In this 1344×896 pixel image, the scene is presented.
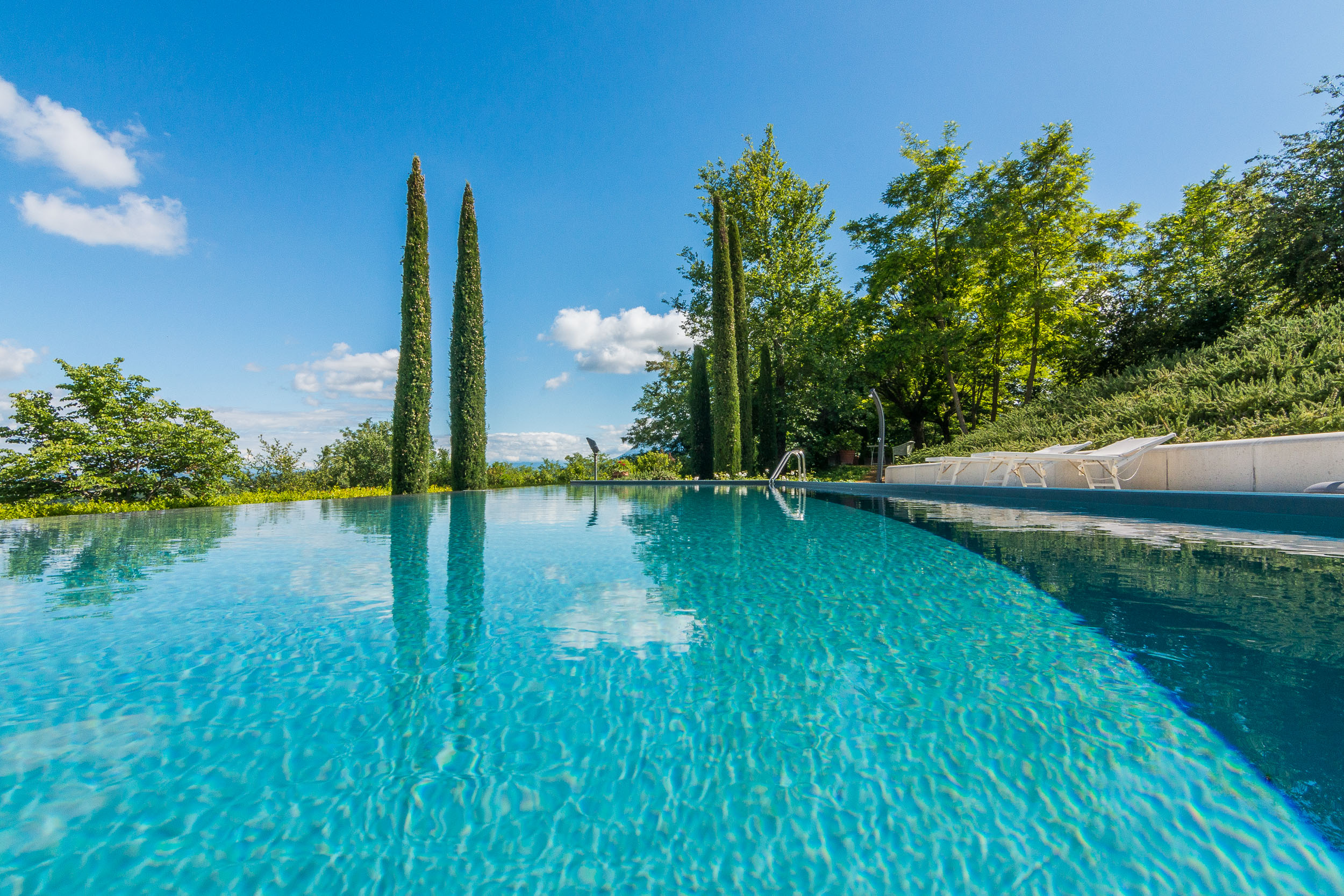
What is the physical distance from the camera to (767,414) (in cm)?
1898

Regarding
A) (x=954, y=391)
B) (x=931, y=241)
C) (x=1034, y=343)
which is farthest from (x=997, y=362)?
(x=931, y=241)

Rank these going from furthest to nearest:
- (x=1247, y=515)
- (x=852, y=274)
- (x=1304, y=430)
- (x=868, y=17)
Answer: (x=852, y=274) < (x=868, y=17) < (x=1304, y=430) < (x=1247, y=515)

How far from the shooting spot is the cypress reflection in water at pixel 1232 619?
1669mm

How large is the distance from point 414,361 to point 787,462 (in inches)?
460

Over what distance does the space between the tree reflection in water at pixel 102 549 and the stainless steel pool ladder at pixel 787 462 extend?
424 inches

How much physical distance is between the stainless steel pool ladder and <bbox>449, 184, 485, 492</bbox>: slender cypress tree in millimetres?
8810

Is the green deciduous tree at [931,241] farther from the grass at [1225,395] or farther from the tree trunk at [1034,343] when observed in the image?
the grass at [1225,395]

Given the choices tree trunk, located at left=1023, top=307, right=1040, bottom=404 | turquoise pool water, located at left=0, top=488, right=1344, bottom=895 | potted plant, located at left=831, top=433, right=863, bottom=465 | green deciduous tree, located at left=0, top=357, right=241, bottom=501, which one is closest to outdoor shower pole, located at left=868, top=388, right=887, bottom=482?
tree trunk, located at left=1023, top=307, right=1040, bottom=404

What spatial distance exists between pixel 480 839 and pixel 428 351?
15.2 m

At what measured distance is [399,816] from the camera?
1.41 metres

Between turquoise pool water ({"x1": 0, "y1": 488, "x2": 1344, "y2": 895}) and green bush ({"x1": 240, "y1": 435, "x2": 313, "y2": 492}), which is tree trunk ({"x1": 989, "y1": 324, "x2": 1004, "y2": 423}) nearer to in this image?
turquoise pool water ({"x1": 0, "y1": 488, "x2": 1344, "y2": 895})

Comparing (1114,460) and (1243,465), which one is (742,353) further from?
(1243,465)

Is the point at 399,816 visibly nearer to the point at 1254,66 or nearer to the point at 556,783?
the point at 556,783

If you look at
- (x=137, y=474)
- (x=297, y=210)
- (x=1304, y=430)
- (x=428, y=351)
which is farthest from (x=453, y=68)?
(x=1304, y=430)
